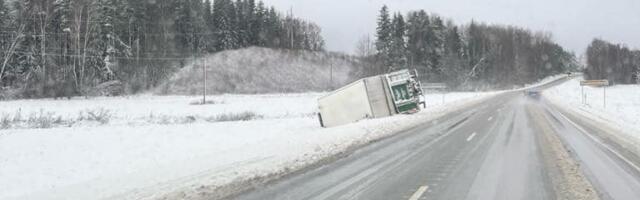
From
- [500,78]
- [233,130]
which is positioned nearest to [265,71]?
[500,78]

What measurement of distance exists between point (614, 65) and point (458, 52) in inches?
2229

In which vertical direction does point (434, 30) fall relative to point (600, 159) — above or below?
above

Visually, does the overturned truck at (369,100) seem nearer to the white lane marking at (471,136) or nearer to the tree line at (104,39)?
the white lane marking at (471,136)

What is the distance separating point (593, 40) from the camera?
171375 mm

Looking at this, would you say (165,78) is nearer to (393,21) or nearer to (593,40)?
(393,21)

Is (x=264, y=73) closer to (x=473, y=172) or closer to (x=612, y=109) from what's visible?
(x=612, y=109)

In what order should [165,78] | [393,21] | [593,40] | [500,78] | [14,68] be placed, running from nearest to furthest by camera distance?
[14,68] → [165,78] → [393,21] → [500,78] → [593,40]

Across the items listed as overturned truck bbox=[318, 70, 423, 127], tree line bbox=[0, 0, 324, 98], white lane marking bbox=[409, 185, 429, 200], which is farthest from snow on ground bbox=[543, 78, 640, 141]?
tree line bbox=[0, 0, 324, 98]

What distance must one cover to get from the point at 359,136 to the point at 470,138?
339cm

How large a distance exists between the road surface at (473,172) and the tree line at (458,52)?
7652cm

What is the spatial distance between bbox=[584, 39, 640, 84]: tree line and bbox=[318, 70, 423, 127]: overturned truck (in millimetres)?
128223

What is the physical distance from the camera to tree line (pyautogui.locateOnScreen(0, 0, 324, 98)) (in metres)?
60.1

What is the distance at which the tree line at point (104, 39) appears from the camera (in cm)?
6006

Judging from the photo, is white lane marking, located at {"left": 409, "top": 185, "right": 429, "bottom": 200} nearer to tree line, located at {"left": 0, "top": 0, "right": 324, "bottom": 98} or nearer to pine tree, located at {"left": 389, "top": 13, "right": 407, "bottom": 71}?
tree line, located at {"left": 0, "top": 0, "right": 324, "bottom": 98}
